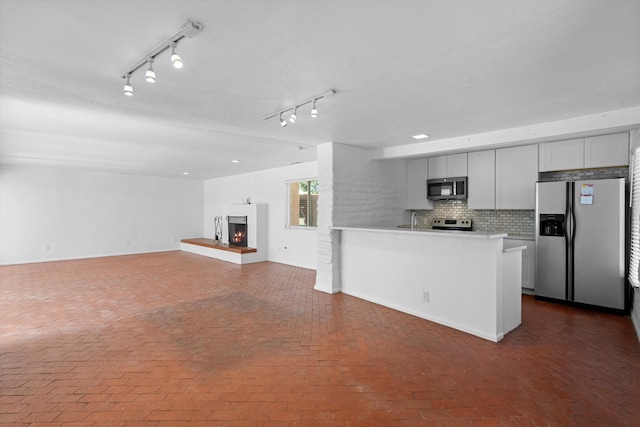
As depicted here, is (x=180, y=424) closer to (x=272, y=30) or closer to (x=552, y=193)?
(x=272, y=30)

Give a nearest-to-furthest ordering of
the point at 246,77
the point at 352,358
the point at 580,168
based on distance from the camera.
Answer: the point at 246,77
the point at 352,358
the point at 580,168

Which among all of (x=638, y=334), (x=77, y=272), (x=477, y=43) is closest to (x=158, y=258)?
(x=77, y=272)

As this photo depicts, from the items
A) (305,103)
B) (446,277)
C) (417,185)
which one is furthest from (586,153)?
(305,103)

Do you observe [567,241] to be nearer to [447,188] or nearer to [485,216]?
[485,216]

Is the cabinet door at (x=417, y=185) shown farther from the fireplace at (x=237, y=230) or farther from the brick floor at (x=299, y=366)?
the fireplace at (x=237, y=230)

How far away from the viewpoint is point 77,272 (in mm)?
→ 6766

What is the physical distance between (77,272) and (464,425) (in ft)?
25.9

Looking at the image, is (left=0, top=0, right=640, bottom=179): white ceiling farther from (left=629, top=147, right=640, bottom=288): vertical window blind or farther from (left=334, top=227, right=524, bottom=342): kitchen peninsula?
(left=334, top=227, right=524, bottom=342): kitchen peninsula

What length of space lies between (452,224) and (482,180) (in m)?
1.00

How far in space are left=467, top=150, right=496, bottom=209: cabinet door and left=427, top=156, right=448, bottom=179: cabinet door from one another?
1.43 feet

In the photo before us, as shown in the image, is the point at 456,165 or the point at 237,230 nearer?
the point at 456,165

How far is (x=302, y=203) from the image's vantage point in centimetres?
766

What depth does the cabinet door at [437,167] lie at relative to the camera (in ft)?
18.4

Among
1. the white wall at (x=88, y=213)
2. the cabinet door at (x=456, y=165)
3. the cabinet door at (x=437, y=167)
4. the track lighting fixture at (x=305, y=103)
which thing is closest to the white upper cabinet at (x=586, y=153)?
the cabinet door at (x=456, y=165)
